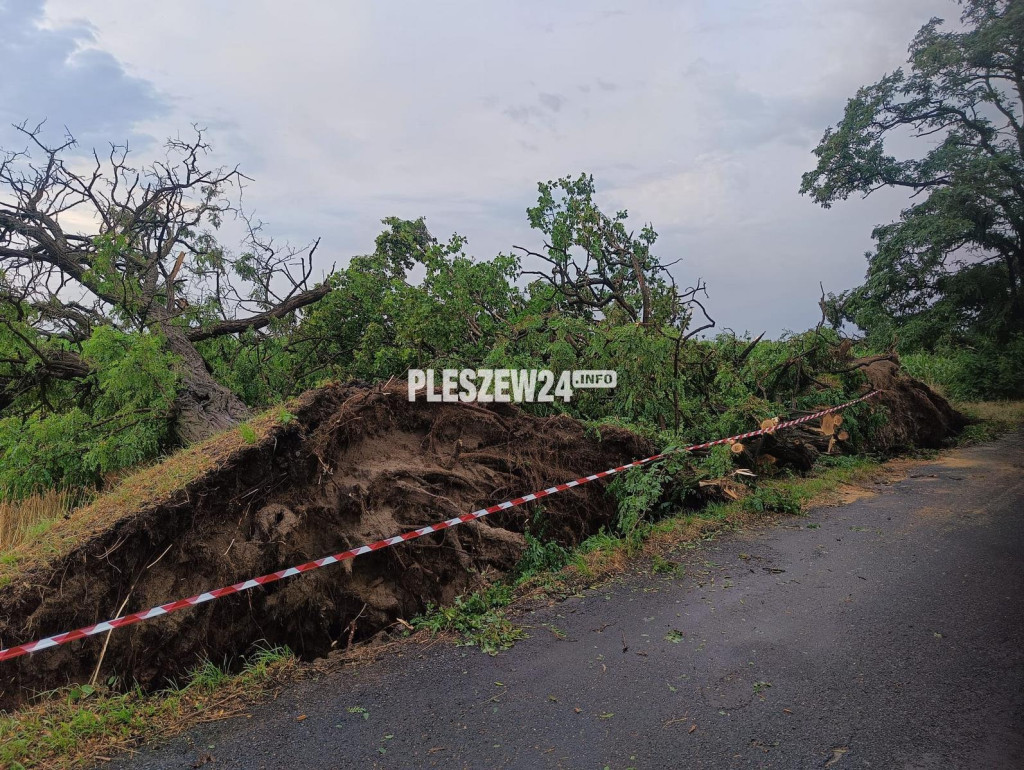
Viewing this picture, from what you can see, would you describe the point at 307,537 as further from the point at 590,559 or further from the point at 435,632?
the point at 590,559

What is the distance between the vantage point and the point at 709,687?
3283mm

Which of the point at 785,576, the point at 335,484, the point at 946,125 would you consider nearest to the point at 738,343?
the point at 785,576

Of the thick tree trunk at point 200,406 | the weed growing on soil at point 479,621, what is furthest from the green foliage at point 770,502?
the thick tree trunk at point 200,406

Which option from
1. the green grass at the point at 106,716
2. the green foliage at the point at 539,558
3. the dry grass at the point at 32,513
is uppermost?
the dry grass at the point at 32,513

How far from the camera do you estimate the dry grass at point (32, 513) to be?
5301mm

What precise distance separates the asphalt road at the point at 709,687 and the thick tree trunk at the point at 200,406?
4.68m

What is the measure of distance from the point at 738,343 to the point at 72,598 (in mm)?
9324

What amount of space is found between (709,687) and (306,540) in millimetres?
3027

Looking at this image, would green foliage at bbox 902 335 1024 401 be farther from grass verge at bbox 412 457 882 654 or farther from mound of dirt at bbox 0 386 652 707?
mound of dirt at bbox 0 386 652 707

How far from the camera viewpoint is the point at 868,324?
19.1 meters

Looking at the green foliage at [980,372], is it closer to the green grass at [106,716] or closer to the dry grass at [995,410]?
the dry grass at [995,410]

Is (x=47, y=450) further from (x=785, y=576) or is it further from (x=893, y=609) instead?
(x=893, y=609)

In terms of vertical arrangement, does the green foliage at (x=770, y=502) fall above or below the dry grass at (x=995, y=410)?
below

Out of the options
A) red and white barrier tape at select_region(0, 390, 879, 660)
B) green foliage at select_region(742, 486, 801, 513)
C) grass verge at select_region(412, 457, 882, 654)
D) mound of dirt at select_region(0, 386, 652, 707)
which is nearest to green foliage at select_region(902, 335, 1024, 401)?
grass verge at select_region(412, 457, 882, 654)
